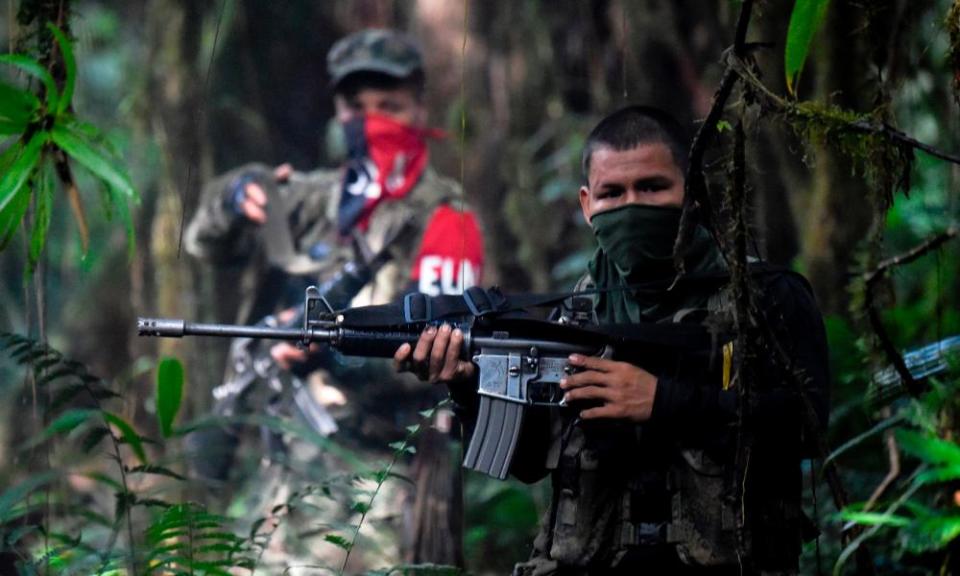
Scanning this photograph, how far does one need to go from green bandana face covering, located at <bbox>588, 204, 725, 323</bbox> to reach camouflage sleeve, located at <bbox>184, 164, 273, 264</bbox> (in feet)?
13.3

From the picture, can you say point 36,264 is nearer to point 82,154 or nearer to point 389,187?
point 82,154

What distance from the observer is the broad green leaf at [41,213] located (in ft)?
10.7

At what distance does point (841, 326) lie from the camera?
17.7 ft

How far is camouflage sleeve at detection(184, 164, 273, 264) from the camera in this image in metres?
6.81

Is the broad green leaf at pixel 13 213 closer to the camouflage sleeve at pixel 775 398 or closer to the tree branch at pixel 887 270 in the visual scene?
the camouflage sleeve at pixel 775 398

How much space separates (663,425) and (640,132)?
0.75 metres

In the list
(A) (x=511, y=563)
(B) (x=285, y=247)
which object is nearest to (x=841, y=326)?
(A) (x=511, y=563)

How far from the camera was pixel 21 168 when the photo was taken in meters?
3.15

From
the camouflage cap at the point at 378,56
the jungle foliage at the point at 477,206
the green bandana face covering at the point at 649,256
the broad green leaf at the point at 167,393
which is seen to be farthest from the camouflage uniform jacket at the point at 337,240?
the green bandana face covering at the point at 649,256

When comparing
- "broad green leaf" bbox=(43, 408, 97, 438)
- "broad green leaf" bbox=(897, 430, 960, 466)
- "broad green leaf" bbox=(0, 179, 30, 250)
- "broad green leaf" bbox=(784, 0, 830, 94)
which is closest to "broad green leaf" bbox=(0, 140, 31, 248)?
"broad green leaf" bbox=(0, 179, 30, 250)

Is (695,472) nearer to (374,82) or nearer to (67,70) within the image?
(67,70)

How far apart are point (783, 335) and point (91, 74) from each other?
9.29 m

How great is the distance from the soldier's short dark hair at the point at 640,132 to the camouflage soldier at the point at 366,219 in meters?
3.29

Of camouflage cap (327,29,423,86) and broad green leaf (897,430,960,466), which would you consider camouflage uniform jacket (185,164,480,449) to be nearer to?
camouflage cap (327,29,423,86)
